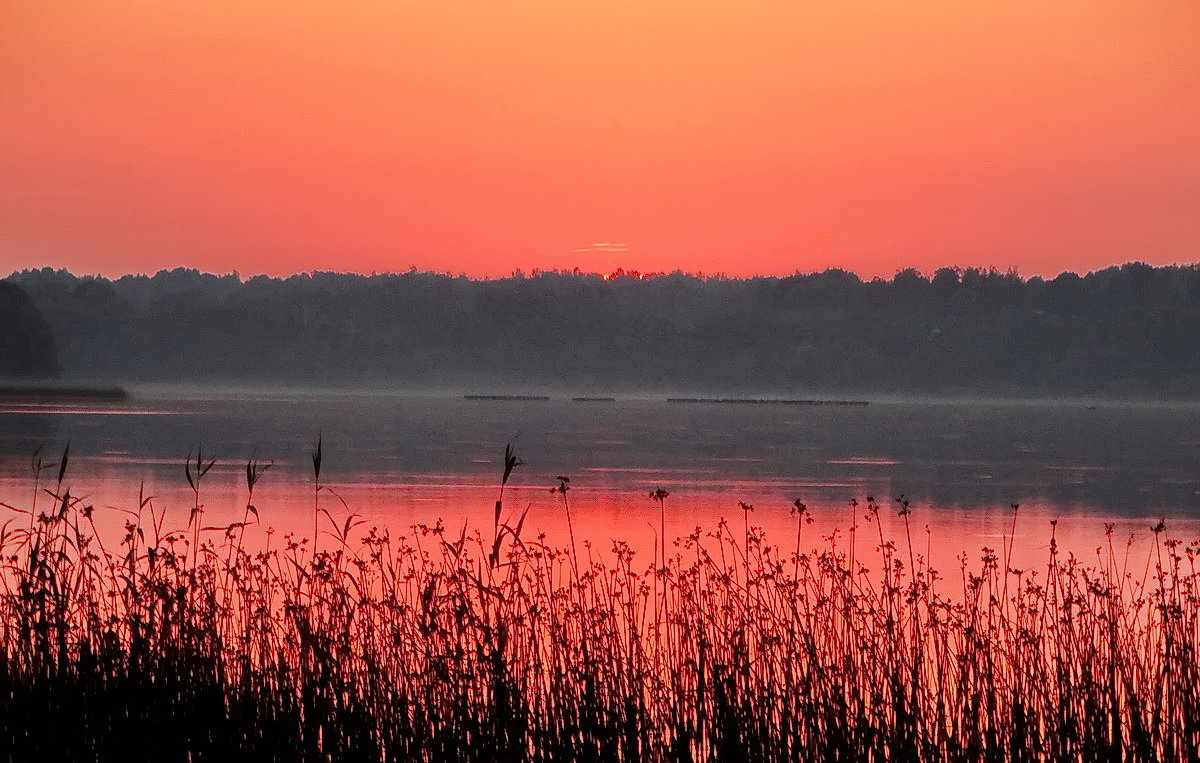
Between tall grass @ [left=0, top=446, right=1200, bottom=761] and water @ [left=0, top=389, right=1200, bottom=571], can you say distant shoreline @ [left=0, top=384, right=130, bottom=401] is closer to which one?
water @ [left=0, top=389, right=1200, bottom=571]

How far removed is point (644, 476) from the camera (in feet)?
114

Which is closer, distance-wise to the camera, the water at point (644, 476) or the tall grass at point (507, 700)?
the tall grass at point (507, 700)

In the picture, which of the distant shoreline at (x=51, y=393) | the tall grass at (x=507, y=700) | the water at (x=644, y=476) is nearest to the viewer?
the tall grass at (x=507, y=700)

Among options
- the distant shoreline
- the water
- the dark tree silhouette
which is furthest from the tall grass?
the dark tree silhouette

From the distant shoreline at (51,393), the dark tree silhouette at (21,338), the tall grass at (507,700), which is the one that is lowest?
the distant shoreline at (51,393)

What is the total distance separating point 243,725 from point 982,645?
3.44 meters

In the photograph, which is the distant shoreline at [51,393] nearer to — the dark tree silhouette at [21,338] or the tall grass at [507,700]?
the dark tree silhouette at [21,338]

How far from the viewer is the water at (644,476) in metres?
22.5

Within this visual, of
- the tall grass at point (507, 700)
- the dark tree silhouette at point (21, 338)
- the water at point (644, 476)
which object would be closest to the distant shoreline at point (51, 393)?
the dark tree silhouette at point (21, 338)

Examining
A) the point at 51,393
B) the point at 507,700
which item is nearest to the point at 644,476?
the point at 507,700

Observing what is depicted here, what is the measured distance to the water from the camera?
22531 mm

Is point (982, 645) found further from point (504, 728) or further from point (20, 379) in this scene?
point (20, 379)

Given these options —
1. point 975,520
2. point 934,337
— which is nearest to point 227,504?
point 975,520

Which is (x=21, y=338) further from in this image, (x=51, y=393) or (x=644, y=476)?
(x=644, y=476)
